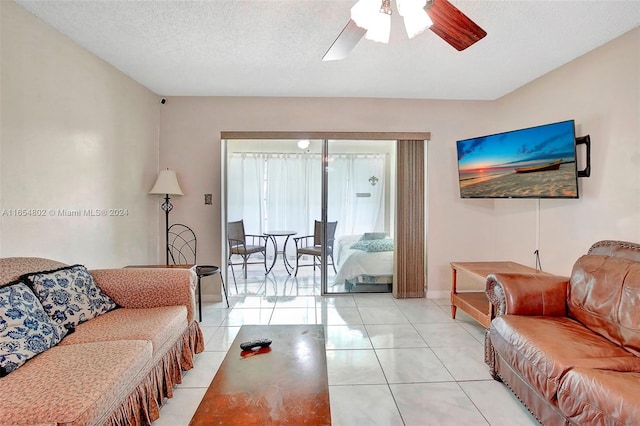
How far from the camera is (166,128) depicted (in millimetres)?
3746

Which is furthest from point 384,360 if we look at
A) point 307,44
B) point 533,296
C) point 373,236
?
point 307,44

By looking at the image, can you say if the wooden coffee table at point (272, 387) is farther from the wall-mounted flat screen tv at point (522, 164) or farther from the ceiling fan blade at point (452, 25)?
the wall-mounted flat screen tv at point (522, 164)

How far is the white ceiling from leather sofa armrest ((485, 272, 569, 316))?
1838mm

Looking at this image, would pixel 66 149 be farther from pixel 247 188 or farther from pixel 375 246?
pixel 375 246

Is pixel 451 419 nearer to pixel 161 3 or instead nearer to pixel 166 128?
pixel 161 3

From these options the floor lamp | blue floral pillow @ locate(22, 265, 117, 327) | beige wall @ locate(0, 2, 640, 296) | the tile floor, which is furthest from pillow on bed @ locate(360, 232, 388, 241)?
blue floral pillow @ locate(22, 265, 117, 327)

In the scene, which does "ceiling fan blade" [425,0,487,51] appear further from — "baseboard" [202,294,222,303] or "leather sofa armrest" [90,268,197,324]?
"baseboard" [202,294,222,303]

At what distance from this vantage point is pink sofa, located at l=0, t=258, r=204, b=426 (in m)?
1.14

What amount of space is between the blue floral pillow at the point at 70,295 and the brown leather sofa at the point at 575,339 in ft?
8.55

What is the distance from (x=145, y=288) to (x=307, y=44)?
7.33ft

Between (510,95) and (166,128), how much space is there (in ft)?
13.6

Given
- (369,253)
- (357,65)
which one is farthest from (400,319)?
(357,65)

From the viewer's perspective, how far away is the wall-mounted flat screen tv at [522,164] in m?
2.54

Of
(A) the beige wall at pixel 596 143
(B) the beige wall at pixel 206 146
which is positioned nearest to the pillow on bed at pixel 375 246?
(B) the beige wall at pixel 206 146
